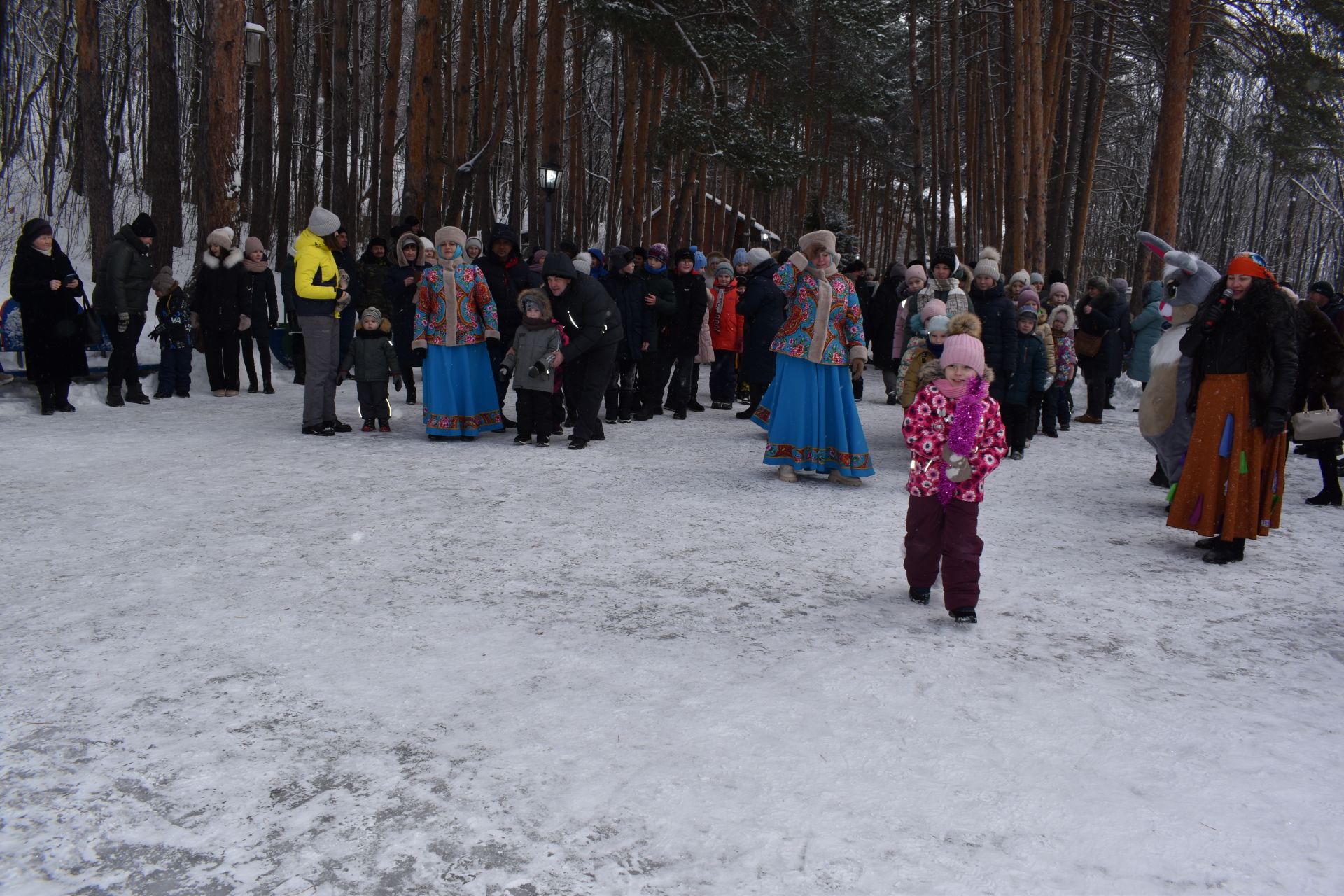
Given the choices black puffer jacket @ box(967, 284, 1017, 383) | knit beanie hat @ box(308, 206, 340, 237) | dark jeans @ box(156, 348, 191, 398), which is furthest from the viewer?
dark jeans @ box(156, 348, 191, 398)

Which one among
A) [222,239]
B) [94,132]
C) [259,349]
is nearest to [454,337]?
[222,239]

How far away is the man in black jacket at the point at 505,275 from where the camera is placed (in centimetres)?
1008

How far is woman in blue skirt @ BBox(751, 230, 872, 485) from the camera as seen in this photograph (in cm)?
813

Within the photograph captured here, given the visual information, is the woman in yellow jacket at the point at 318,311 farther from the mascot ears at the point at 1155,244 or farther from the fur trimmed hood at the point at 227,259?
the mascot ears at the point at 1155,244

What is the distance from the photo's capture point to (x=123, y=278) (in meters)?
10.7

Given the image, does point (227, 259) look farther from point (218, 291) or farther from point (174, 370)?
point (174, 370)

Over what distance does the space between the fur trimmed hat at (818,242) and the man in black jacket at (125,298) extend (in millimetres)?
6820

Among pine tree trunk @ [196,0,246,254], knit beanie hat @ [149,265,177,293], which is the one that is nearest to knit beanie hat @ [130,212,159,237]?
knit beanie hat @ [149,265,177,293]

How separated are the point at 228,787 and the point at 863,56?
31093mm

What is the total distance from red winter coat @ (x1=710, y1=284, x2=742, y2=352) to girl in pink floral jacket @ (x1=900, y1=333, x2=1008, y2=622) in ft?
25.4

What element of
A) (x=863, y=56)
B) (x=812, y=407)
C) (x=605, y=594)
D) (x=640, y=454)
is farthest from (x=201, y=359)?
(x=863, y=56)

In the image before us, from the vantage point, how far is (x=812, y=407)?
828cm

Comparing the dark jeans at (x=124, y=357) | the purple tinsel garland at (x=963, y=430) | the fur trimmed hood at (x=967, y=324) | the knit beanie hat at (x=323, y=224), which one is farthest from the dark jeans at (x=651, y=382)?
the purple tinsel garland at (x=963, y=430)

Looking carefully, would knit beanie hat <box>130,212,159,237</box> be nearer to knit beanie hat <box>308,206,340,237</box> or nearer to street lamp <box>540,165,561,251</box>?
knit beanie hat <box>308,206,340,237</box>
